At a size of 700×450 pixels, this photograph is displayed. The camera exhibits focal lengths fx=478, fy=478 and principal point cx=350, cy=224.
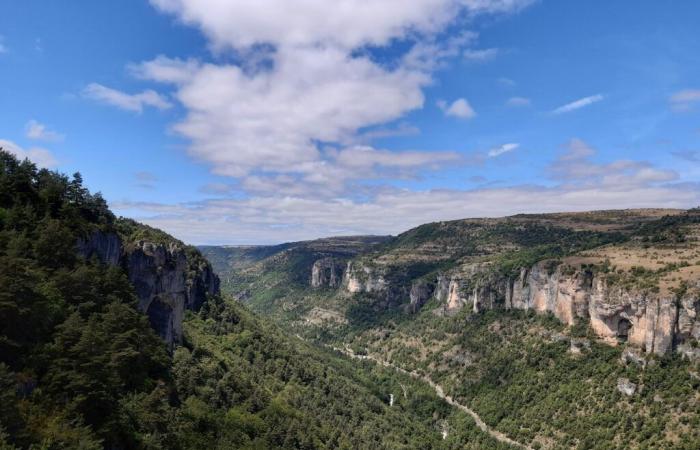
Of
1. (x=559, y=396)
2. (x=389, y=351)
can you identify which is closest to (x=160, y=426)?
(x=559, y=396)

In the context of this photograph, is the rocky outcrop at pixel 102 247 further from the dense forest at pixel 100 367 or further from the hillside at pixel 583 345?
the hillside at pixel 583 345

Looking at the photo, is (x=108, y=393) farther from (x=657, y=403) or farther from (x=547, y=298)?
(x=547, y=298)

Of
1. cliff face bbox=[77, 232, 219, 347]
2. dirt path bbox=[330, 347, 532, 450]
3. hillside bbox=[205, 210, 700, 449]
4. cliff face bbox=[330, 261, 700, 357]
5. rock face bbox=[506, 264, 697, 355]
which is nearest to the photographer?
cliff face bbox=[77, 232, 219, 347]

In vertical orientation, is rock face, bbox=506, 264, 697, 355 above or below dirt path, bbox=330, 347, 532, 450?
above

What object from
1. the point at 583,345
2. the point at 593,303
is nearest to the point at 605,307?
the point at 593,303

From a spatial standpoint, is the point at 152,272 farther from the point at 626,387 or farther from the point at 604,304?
the point at 604,304

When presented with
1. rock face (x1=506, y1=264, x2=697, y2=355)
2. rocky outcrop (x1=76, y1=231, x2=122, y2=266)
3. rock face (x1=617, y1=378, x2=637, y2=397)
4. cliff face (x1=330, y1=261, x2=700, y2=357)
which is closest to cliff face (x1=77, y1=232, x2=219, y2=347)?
rocky outcrop (x1=76, y1=231, x2=122, y2=266)

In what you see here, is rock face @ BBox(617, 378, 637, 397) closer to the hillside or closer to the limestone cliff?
the hillside

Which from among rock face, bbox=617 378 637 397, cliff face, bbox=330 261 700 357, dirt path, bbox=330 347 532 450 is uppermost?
cliff face, bbox=330 261 700 357
